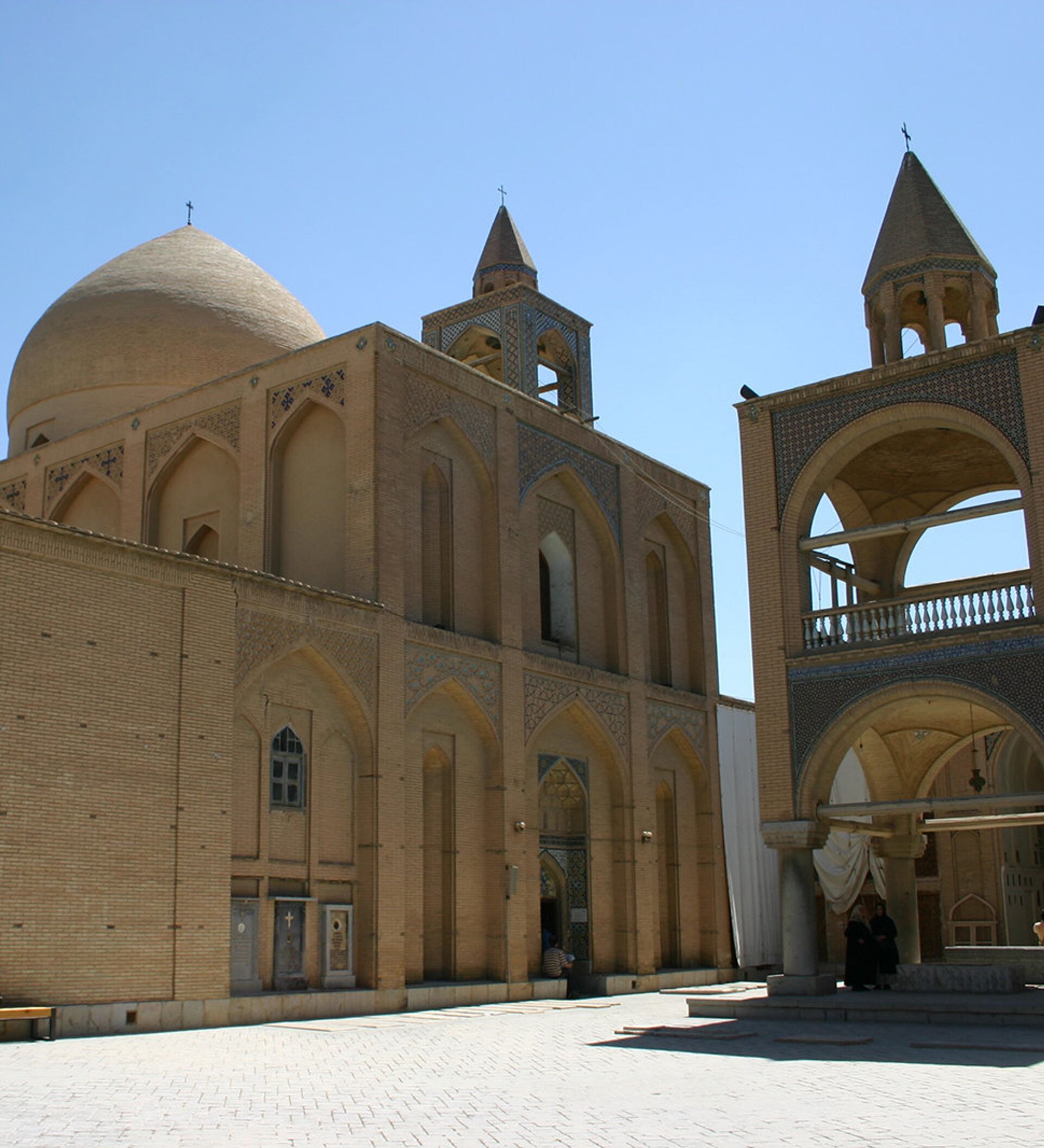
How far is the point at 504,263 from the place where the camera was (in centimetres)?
2411

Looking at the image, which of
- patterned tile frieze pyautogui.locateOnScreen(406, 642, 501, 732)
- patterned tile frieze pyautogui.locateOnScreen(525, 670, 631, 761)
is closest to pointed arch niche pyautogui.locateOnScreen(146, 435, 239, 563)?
patterned tile frieze pyautogui.locateOnScreen(406, 642, 501, 732)

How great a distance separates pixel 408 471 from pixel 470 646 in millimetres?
2462

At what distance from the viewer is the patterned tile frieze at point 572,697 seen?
771 inches

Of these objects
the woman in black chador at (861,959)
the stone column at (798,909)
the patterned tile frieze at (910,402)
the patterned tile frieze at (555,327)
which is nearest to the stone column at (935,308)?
the patterned tile frieze at (910,402)

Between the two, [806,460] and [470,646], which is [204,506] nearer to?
[470,646]

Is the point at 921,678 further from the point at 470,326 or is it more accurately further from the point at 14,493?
the point at 14,493

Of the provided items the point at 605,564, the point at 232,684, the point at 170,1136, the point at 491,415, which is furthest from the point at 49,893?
the point at 605,564

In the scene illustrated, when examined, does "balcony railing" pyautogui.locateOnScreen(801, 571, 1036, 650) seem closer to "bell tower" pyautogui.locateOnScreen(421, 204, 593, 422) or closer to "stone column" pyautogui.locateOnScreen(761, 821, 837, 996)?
"stone column" pyautogui.locateOnScreen(761, 821, 837, 996)

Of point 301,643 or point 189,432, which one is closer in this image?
point 301,643

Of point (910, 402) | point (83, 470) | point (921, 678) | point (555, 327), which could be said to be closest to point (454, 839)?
point (921, 678)

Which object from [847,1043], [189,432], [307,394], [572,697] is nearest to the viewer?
[847,1043]

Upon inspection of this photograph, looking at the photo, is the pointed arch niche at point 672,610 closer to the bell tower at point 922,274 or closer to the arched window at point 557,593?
the arched window at point 557,593

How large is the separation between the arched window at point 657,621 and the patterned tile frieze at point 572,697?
1.84m

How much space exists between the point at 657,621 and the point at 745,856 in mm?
4199
